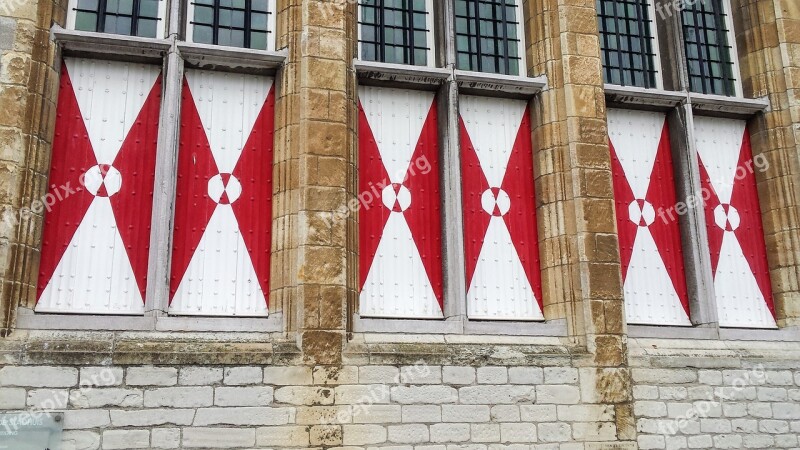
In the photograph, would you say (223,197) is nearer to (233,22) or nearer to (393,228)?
(393,228)

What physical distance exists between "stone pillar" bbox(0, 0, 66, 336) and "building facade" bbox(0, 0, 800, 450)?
17mm

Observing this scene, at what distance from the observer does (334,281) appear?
566 cm

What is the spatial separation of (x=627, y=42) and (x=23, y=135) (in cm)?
565

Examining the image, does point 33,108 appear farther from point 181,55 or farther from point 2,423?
point 2,423

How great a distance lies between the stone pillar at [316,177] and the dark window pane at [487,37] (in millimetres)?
1210

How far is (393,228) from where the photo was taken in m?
6.30

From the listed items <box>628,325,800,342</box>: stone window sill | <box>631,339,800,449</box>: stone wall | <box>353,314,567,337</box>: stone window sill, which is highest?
<box>353,314,567,337</box>: stone window sill

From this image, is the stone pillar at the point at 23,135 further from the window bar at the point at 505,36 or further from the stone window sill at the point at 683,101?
the stone window sill at the point at 683,101

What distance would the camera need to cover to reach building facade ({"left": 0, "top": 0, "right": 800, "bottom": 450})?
5.40 m

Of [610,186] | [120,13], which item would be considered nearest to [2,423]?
[120,13]

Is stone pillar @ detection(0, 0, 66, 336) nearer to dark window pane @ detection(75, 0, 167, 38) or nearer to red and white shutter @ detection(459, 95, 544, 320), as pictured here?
dark window pane @ detection(75, 0, 167, 38)

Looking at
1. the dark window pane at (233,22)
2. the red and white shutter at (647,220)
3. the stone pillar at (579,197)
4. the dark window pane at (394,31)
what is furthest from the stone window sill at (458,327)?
the dark window pane at (233,22)

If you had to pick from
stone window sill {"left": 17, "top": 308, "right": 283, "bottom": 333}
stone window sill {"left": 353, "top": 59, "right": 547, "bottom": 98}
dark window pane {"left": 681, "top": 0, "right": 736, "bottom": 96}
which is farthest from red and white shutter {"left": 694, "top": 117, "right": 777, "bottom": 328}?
stone window sill {"left": 17, "top": 308, "right": 283, "bottom": 333}

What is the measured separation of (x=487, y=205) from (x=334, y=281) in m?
1.71
